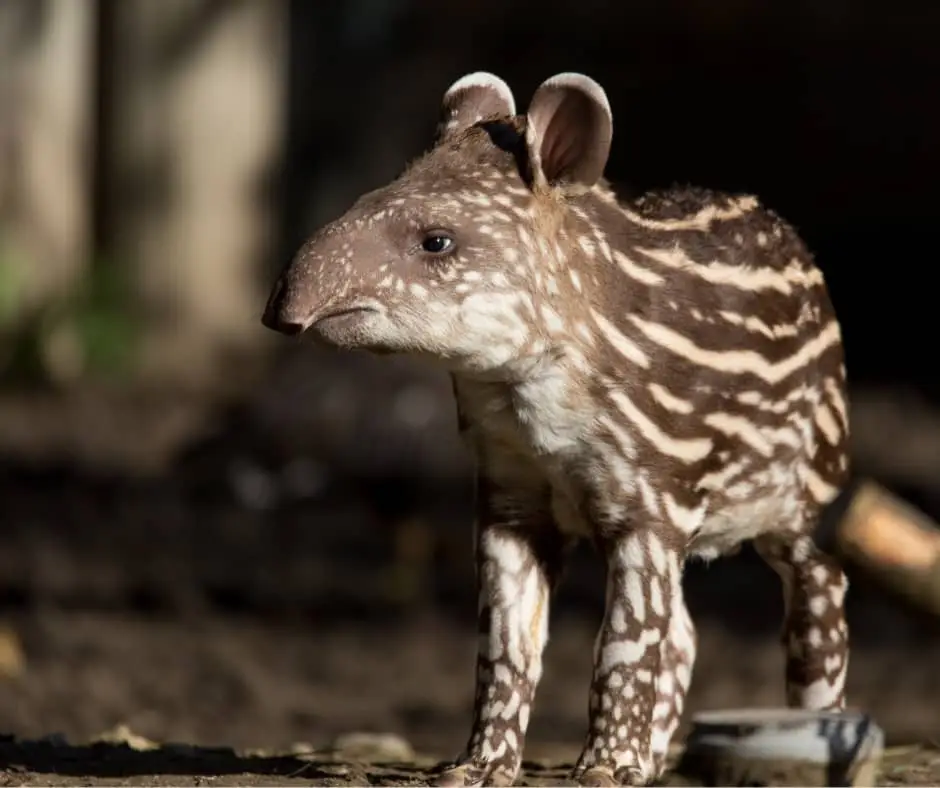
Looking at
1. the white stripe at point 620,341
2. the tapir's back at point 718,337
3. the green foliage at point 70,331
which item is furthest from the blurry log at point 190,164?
the white stripe at point 620,341

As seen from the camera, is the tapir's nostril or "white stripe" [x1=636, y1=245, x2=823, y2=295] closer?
the tapir's nostril

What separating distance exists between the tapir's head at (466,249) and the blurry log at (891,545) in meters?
1.00

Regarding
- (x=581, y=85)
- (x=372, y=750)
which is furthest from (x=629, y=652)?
(x=372, y=750)

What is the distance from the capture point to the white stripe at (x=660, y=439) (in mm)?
5656

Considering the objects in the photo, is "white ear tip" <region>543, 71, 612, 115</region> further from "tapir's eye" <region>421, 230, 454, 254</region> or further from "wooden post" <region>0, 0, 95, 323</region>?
"wooden post" <region>0, 0, 95, 323</region>

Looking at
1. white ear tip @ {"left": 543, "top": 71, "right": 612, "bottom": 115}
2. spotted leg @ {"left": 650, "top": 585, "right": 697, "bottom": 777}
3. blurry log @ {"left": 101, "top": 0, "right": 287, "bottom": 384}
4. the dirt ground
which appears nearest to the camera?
white ear tip @ {"left": 543, "top": 71, "right": 612, "bottom": 115}

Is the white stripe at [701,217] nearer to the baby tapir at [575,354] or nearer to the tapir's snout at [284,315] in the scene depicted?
the baby tapir at [575,354]

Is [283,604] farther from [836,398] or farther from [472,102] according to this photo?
[472,102]

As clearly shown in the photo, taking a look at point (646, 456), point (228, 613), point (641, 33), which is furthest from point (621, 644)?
point (641, 33)

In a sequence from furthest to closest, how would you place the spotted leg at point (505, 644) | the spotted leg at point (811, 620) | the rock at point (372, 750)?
the rock at point (372, 750) < the spotted leg at point (811, 620) < the spotted leg at point (505, 644)

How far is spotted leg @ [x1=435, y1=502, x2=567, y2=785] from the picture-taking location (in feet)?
19.2

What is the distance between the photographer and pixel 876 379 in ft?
51.4

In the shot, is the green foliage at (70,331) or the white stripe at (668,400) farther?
the green foliage at (70,331)

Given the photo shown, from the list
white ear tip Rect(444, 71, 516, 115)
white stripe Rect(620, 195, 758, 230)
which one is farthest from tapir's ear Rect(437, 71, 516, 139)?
white stripe Rect(620, 195, 758, 230)
